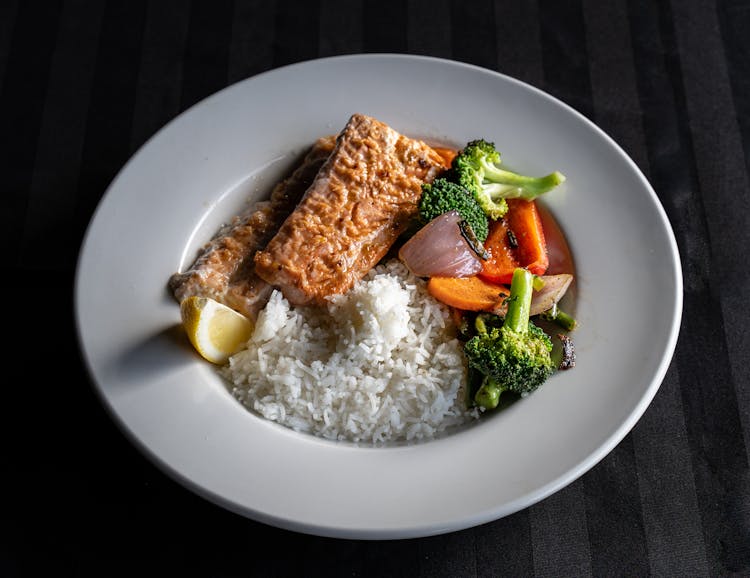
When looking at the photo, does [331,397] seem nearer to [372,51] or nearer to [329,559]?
[329,559]

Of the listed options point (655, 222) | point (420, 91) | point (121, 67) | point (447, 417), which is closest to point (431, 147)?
point (420, 91)

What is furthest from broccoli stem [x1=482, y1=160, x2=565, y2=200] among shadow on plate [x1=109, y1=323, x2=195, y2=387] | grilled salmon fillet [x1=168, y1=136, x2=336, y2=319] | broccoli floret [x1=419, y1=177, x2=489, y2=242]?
shadow on plate [x1=109, y1=323, x2=195, y2=387]

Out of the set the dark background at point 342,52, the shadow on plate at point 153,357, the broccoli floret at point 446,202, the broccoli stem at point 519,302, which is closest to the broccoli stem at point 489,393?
the broccoli stem at point 519,302

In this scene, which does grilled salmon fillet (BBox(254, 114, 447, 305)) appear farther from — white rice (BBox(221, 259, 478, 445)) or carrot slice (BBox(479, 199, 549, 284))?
carrot slice (BBox(479, 199, 549, 284))

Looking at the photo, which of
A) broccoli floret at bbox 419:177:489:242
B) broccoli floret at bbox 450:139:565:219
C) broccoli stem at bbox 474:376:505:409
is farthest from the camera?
broccoli floret at bbox 450:139:565:219

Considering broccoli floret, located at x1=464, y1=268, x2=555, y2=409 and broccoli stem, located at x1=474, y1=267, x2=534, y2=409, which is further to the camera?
broccoli stem, located at x1=474, y1=267, x2=534, y2=409

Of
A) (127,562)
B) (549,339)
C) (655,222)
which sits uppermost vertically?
(655,222)
